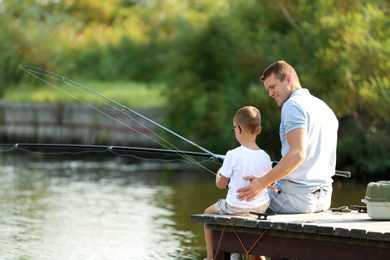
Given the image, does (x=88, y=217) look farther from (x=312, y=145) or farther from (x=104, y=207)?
(x=312, y=145)

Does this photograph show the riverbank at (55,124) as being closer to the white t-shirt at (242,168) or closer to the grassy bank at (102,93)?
the grassy bank at (102,93)

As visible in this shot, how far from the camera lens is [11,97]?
31469 millimetres

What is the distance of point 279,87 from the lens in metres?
6.90

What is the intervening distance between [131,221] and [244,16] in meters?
9.29

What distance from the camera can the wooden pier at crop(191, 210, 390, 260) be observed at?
20.2 feet

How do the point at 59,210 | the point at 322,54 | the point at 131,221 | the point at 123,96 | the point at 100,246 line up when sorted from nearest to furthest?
the point at 100,246
the point at 131,221
the point at 59,210
the point at 322,54
the point at 123,96

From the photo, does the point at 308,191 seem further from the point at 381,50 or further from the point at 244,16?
the point at 244,16

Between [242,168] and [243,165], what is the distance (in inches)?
0.7

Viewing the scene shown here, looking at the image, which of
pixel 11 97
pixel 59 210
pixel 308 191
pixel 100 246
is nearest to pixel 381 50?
pixel 59 210

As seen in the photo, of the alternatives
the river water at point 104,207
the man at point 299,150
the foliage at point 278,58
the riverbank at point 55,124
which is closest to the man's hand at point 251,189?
the man at point 299,150

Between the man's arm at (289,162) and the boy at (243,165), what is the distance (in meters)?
0.11

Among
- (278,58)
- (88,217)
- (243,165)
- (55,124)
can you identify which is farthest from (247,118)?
(55,124)

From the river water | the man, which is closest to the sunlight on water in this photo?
the river water

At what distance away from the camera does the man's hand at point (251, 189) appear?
671 centimetres
